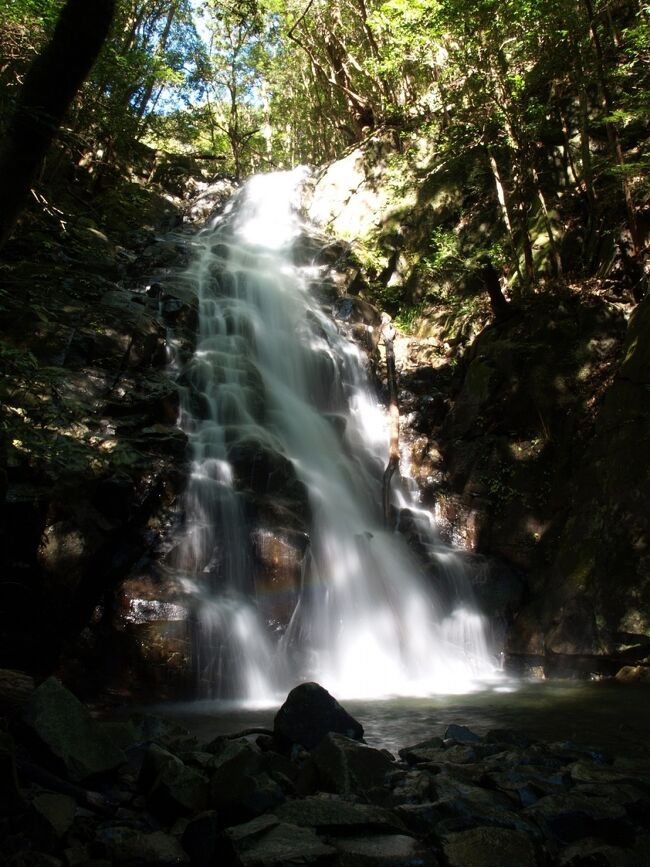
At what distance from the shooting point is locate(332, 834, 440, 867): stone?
2.64 m

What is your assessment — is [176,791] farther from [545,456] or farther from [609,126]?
[609,126]

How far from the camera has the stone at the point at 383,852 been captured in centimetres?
264

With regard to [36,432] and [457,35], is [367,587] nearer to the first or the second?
[36,432]

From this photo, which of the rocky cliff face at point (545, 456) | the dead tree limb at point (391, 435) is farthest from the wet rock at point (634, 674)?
the dead tree limb at point (391, 435)

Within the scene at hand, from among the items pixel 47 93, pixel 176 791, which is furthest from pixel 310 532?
pixel 47 93

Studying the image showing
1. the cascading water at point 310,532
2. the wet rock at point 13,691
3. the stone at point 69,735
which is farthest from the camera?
the cascading water at point 310,532

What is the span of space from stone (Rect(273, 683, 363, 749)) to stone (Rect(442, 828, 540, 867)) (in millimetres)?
1650

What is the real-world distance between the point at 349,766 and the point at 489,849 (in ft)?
3.32

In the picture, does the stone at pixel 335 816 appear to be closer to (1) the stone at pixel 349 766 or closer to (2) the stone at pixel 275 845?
(2) the stone at pixel 275 845

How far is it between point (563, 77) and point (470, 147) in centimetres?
237

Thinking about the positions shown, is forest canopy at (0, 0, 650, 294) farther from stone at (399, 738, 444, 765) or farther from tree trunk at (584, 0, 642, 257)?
stone at (399, 738, 444, 765)

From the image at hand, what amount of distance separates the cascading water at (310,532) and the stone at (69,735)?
3600 millimetres

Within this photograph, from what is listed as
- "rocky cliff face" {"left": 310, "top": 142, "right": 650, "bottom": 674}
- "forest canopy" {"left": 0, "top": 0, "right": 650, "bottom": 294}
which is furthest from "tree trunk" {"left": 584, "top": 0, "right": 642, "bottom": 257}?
"rocky cliff face" {"left": 310, "top": 142, "right": 650, "bottom": 674}

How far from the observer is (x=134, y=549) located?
25.8ft
